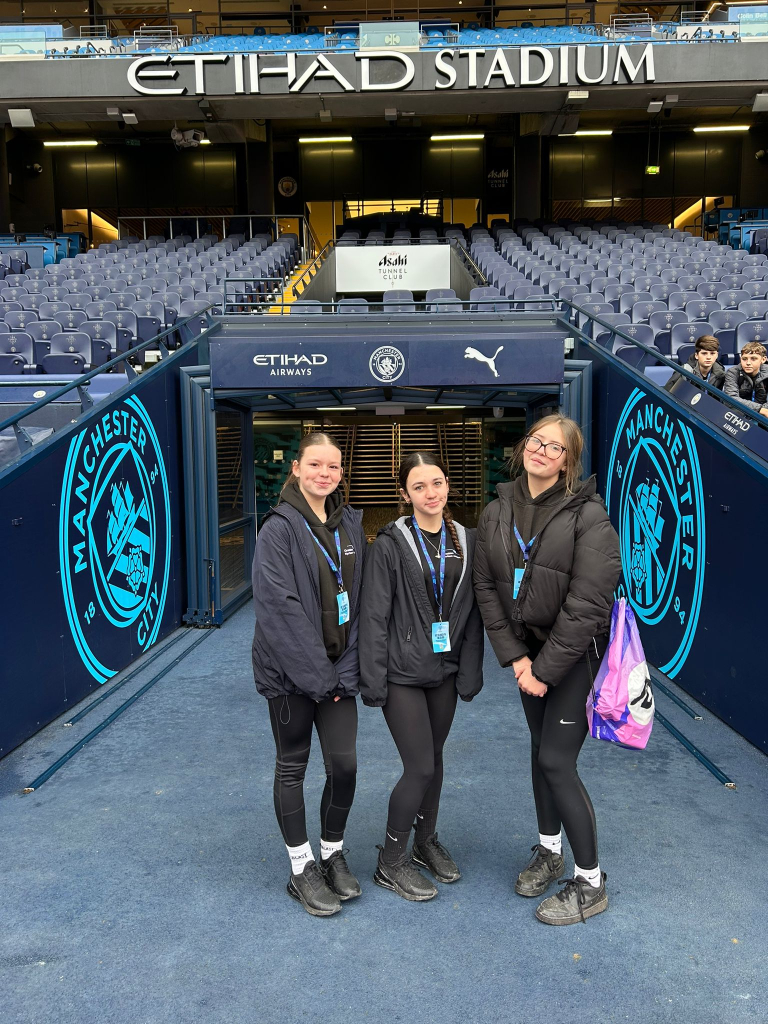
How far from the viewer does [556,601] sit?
3143mm

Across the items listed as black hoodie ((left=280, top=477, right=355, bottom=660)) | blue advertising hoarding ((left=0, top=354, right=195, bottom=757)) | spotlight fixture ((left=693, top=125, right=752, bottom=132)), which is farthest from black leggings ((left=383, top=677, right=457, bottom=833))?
spotlight fixture ((left=693, top=125, right=752, bottom=132))

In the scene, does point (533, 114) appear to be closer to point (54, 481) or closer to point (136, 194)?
point (136, 194)

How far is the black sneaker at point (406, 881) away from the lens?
3383 millimetres

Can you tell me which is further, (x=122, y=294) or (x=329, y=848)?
(x=122, y=294)

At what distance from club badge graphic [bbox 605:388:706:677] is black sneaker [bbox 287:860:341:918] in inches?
131

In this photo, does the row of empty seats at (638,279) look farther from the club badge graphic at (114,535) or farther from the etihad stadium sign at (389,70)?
the club badge graphic at (114,535)

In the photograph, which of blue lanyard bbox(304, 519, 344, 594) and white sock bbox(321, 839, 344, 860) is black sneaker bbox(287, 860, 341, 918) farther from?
blue lanyard bbox(304, 519, 344, 594)

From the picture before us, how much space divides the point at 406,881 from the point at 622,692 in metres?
1.17

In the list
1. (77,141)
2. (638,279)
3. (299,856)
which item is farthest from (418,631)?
(77,141)

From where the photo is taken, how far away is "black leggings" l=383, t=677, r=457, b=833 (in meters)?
3.24

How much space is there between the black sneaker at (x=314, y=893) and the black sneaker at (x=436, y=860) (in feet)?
1.44

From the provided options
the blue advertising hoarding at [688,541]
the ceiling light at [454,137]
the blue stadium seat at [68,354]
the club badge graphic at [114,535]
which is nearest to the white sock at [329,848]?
the blue advertising hoarding at [688,541]

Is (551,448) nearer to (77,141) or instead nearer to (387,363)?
(387,363)

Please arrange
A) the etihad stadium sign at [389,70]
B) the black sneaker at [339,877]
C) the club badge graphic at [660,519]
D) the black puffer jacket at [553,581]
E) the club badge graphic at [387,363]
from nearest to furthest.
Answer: the black puffer jacket at [553,581], the black sneaker at [339,877], the club badge graphic at [660,519], the club badge graphic at [387,363], the etihad stadium sign at [389,70]
